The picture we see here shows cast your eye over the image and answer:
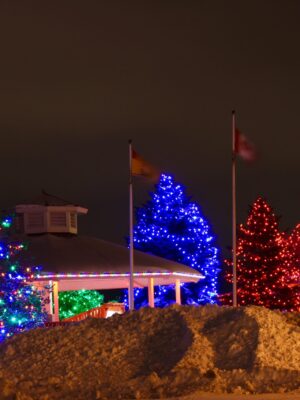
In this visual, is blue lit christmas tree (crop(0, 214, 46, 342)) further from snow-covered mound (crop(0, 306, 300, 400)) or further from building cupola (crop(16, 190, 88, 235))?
building cupola (crop(16, 190, 88, 235))

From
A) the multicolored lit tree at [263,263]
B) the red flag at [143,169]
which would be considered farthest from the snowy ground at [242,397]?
the multicolored lit tree at [263,263]

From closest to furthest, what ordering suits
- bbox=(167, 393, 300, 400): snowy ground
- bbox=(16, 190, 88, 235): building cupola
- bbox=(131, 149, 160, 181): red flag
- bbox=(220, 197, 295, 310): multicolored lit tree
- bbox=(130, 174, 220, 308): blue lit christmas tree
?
bbox=(167, 393, 300, 400): snowy ground < bbox=(131, 149, 160, 181): red flag < bbox=(16, 190, 88, 235): building cupola < bbox=(220, 197, 295, 310): multicolored lit tree < bbox=(130, 174, 220, 308): blue lit christmas tree

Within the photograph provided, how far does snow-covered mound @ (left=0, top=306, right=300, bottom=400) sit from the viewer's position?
14.4 metres

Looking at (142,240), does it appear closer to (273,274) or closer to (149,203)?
(149,203)

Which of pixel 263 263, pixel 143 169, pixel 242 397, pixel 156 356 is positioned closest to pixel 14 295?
pixel 143 169

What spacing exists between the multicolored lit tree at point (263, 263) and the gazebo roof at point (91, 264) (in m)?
5.24

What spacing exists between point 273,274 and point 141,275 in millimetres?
10192

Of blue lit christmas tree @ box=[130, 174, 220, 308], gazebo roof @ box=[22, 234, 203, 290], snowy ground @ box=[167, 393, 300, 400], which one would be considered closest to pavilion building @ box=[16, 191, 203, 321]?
gazebo roof @ box=[22, 234, 203, 290]

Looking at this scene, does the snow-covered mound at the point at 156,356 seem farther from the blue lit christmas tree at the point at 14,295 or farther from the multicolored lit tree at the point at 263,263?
the multicolored lit tree at the point at 263,263

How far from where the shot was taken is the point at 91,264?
36.0m

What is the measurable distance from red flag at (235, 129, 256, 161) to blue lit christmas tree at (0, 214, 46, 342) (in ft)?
23.9

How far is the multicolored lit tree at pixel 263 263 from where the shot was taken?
45.7 meters

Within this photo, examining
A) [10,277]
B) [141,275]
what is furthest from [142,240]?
[10,277]

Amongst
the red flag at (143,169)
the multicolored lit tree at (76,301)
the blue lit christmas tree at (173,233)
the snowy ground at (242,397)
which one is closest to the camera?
the snowy ground at (242,397)
